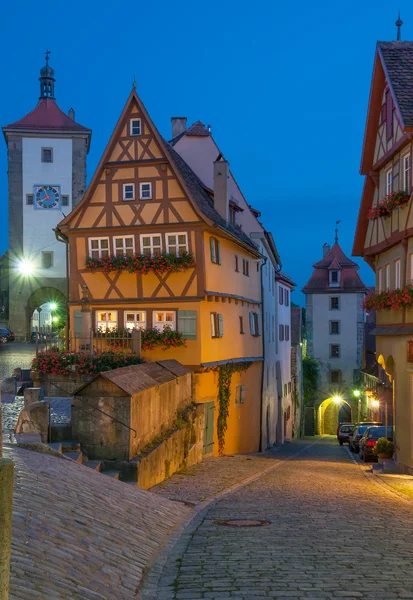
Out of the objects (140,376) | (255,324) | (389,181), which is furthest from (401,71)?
(255,324)

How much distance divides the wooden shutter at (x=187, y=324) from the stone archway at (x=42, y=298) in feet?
108

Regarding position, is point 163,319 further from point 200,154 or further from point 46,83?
point 46,83

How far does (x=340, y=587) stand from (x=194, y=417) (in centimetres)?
1625

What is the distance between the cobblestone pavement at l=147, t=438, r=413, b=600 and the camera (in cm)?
777

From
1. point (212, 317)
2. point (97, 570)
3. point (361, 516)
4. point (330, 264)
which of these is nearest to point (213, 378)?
point (212, 317)

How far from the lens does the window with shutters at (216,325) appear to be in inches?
1169

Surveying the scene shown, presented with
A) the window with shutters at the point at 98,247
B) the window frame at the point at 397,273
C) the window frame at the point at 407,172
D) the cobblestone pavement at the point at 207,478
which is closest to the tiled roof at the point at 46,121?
the window with shutters at the point at 98,247

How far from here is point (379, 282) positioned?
28.0 m

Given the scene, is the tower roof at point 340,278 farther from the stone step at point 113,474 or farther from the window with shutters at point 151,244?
the stone step at point 113,474

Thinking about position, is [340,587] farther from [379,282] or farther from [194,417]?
[379,282]

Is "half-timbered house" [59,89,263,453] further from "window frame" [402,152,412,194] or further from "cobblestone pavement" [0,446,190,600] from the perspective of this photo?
"cobblestone pavement" [0,446,190,600]

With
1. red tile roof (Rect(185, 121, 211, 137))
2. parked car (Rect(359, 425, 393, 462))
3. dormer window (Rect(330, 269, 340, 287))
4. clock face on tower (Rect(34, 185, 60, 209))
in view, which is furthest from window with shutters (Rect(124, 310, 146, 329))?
dormer window (Rect(330, 269, 340, 287))

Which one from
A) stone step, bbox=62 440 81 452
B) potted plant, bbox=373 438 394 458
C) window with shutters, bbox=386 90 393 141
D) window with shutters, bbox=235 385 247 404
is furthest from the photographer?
window with shutters, bbox=235 385 247 404

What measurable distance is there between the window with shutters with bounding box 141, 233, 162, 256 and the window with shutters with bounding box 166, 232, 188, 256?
1.19 ft
